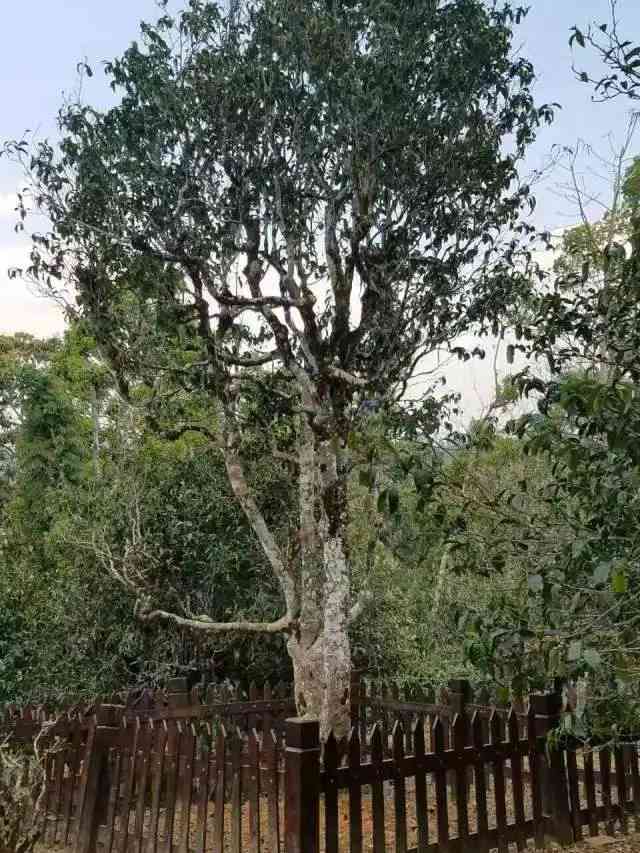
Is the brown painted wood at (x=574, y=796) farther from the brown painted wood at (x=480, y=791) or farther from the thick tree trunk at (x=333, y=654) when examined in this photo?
the thick tree trunk at (x=333, y=654)

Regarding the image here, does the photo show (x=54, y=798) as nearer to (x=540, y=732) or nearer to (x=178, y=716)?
(x=178, y=716)

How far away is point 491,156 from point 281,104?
7.16 ft

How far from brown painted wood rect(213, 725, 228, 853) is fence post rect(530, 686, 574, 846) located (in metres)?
2.01

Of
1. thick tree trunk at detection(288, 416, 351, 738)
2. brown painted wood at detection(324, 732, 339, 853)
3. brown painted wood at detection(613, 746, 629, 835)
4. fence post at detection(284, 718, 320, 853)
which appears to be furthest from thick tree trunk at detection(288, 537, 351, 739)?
fence post at detection(284, 718, 320, 853)

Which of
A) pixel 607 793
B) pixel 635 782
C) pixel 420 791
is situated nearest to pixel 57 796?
pixel 420 791

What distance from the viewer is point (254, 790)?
14.9ft

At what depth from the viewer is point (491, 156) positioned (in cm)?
796

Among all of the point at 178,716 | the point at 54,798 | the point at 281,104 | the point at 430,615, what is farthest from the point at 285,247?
the point at 430,615

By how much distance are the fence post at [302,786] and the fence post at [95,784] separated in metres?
1.85

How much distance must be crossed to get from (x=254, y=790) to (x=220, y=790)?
0.23 metres

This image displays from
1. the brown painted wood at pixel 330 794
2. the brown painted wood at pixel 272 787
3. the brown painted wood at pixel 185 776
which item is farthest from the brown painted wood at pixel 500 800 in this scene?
the brown painted wood at pixel 185 776

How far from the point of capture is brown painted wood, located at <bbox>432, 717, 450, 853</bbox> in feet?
14.9

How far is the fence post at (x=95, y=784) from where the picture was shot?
526 cm

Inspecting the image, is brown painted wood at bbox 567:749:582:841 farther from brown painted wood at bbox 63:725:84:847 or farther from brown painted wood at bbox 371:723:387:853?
brown painted wood at bbox 63:725:84:847
